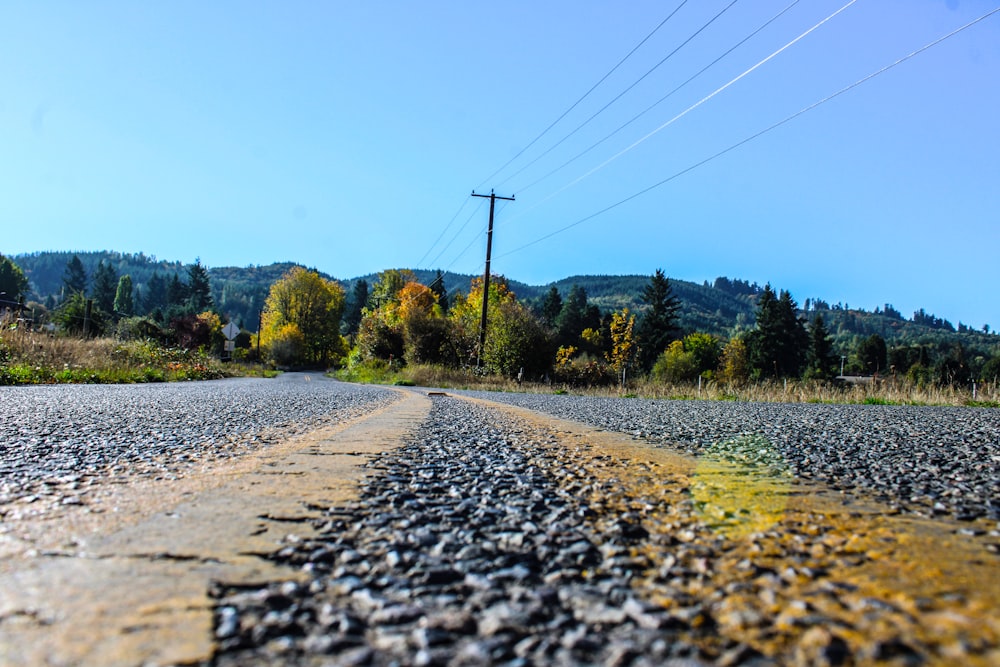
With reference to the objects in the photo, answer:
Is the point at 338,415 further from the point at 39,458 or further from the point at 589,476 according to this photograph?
the point at 589,476

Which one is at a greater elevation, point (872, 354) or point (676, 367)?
point (872, 354)

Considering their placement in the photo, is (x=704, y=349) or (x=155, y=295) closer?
(x=704, y=349)

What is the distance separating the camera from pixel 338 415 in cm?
624

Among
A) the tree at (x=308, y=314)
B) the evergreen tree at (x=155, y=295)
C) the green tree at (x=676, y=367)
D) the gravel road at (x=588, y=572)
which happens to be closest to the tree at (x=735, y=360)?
the green tree at (x=676, y=367)

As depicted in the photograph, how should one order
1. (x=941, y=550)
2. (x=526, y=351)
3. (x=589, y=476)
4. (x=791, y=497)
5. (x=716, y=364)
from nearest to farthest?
(x=941, y=550)
(x=791, y=497)
(x=589, y=476)
(x=526, y=351)
(x=716, y=364)

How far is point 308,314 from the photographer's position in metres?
74.2

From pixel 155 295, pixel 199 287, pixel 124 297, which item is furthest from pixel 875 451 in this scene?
pixel 155 295

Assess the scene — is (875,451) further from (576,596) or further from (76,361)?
(76,361)

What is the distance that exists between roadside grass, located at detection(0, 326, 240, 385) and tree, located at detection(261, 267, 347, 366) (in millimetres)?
53987

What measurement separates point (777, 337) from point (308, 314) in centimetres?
5358

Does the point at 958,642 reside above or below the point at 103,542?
above

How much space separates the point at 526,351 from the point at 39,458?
75.8 ft

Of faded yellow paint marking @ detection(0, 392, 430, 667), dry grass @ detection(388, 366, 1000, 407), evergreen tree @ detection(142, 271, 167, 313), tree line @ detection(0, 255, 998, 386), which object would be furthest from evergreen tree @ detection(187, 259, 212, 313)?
faded yellow paint marking @ detection(0, 392, 430, 667)

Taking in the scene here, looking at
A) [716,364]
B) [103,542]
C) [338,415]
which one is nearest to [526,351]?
[338,415]
